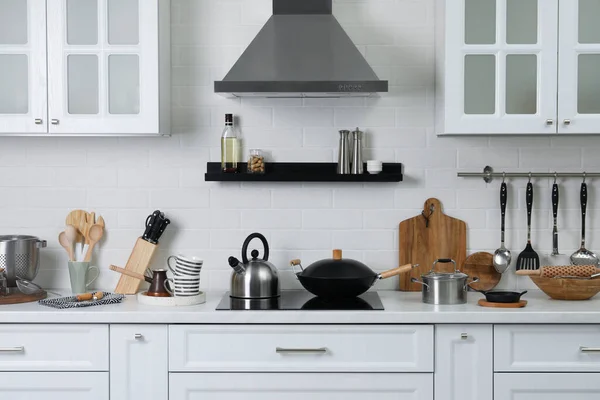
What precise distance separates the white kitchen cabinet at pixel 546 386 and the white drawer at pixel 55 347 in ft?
5.14

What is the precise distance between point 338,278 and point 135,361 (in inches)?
34.5

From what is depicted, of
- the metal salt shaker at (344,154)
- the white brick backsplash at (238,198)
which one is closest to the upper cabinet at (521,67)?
the metal salt shaker at (344,154)

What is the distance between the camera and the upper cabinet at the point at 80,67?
10.6 feet

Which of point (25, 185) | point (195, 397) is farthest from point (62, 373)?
point (25, 185)

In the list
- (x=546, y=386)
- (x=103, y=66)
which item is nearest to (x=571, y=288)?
(x=546, y=386)

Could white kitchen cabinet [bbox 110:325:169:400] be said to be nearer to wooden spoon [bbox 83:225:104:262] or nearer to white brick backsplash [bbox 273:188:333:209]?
wooden spoon [bbox 83:225:104:262]

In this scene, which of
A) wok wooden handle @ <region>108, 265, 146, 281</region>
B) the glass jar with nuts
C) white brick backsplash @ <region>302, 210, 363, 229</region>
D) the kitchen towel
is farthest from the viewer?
white brick backsplash @ <region>302, 210, 363, 229</region>

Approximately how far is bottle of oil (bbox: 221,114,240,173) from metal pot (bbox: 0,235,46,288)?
34.8 inches

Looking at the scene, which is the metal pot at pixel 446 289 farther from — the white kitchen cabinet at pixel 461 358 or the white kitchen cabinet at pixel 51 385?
the white kitchen cabinet at pixel 51 385

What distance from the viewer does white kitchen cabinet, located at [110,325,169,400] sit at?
300 cm

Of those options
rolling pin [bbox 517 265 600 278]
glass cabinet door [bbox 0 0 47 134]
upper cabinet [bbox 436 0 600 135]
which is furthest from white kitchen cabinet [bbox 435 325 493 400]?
glass cabinet door [bbox 0 0 47 134]

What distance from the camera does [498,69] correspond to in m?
3.23

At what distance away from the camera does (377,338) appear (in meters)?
2.98

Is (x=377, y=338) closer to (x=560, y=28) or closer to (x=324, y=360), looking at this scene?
(x=324, y=360)
